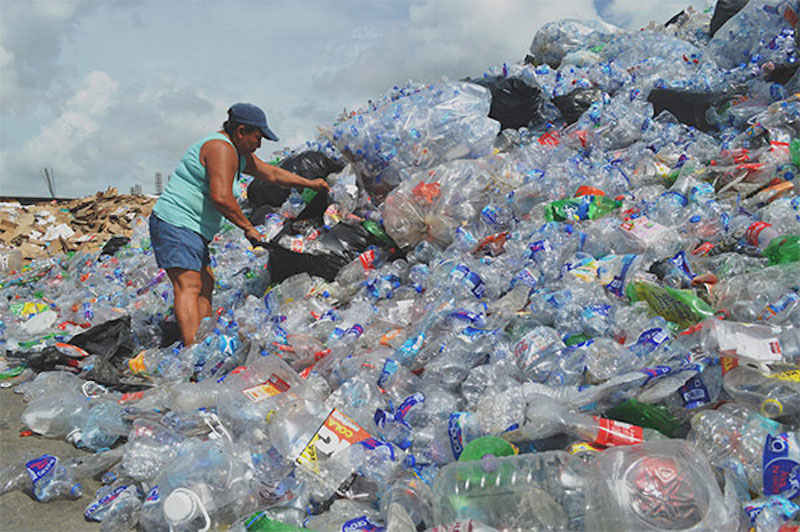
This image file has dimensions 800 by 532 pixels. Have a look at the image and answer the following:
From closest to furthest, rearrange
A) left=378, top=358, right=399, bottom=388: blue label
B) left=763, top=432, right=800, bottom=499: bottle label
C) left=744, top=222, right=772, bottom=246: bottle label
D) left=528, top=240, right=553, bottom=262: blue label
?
left=763, top=432, right=800, bottom=499: bottle label → left=378, top=358, right=399, bottom=388: blue label → left=744, top=222, right=772, bottom=246: bottle label → left=528, top=240, right=553, bottom=262: blue label

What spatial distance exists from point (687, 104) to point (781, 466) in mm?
4168

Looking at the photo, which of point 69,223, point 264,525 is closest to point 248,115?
point 264,525

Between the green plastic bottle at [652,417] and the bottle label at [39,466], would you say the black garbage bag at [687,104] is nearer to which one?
the green plastic bottle at [652,417]

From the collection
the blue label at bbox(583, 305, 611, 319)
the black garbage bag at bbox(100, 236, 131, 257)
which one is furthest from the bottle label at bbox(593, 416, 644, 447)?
the black garbage bag at bbox(100, 236, 131, 257)

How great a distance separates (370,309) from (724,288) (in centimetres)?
170

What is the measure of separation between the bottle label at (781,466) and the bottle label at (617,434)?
31 centimetres

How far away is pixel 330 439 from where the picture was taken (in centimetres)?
196

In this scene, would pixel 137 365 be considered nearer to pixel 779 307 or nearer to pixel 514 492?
pixel 514 492

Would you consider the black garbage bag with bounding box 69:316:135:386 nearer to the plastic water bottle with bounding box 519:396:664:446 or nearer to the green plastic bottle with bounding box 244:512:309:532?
the green plastic bottle with bounding box 244:512:309:532

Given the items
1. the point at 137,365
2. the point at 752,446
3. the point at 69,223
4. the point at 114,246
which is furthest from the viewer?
the point at 69,223

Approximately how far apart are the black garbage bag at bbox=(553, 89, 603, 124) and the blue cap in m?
2.99

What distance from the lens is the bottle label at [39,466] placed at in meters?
2.04

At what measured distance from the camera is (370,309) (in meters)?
3.17

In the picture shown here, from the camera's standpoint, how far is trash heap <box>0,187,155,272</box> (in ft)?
30.3
